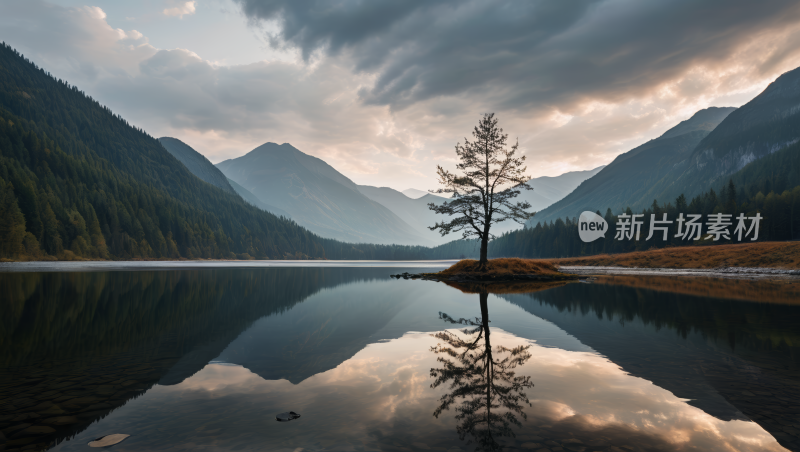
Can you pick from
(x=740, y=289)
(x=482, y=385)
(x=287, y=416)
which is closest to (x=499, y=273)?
(x=740, y=289)

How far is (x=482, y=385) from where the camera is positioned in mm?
8141

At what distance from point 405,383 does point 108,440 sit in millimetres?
5307

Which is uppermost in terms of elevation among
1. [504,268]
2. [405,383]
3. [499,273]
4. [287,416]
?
[504,268]

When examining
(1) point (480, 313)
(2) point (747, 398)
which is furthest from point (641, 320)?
(2) point (747, 398)

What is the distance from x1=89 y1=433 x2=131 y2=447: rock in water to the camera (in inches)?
219

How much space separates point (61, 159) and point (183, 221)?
51.4 meters

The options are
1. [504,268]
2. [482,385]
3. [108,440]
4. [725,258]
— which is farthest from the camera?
[725,258]

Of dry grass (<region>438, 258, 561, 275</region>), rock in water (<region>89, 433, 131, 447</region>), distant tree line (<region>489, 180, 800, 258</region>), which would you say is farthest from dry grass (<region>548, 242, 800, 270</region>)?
rock in water (<region>89, 433, 131, 447</region>)

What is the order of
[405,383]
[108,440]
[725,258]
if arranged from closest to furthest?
1. [108,440]
2. [405,383]
3. [725,258]

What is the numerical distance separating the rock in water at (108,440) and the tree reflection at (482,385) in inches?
193

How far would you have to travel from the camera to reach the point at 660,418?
6.39 metres

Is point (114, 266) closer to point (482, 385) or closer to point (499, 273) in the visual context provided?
point (499, 273)

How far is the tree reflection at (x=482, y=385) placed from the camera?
6039mm

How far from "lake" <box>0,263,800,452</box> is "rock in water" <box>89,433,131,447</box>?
0.09m
